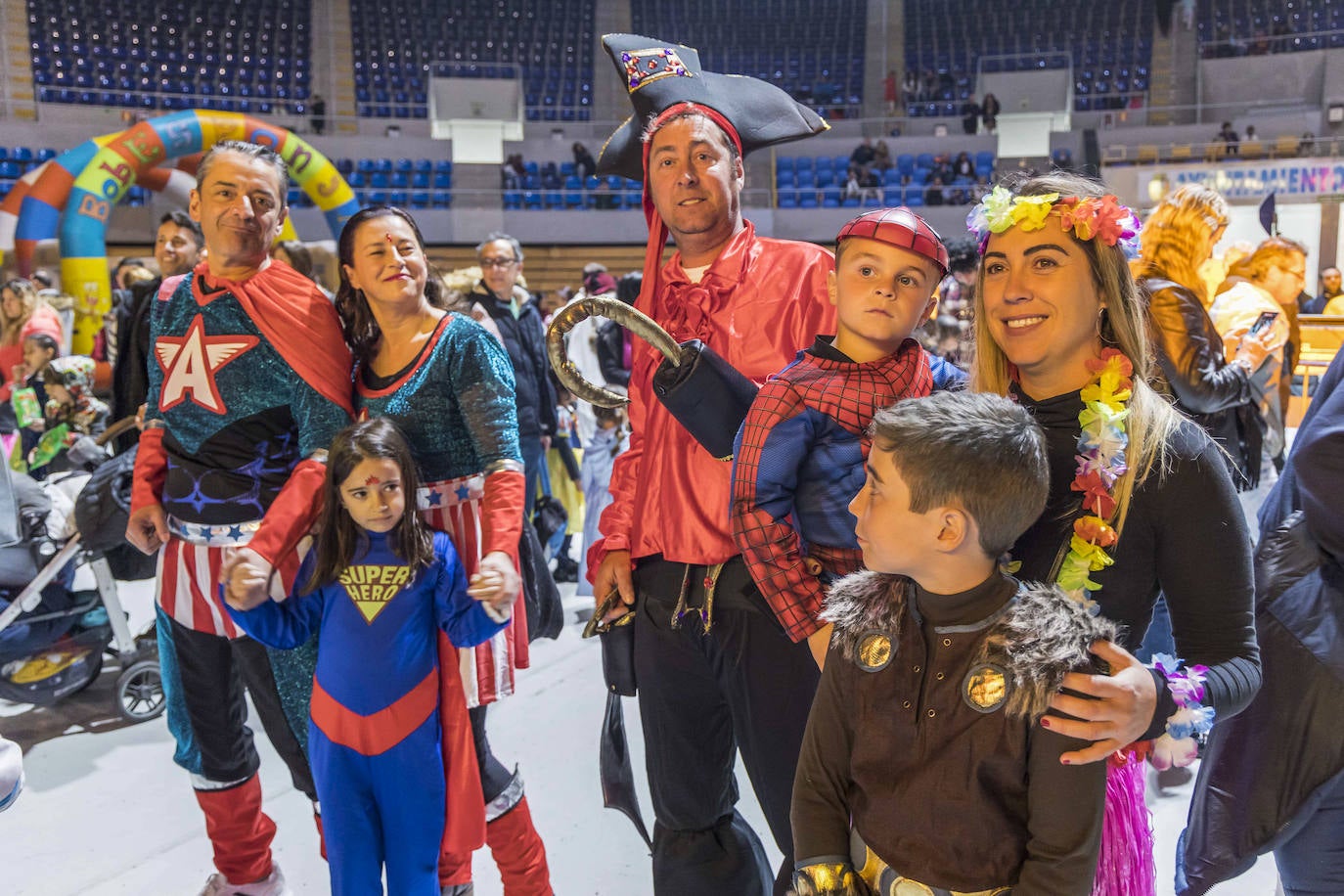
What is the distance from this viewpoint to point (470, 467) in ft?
6.70

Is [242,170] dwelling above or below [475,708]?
above

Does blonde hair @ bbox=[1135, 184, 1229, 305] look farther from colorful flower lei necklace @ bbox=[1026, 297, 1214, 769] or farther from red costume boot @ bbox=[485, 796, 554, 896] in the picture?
red costume boot @ bbox=[485, 796, 554, 896]

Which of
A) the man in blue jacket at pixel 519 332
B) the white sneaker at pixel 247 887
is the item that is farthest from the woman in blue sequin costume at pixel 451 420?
the man in blue jacket at pixel 519 332

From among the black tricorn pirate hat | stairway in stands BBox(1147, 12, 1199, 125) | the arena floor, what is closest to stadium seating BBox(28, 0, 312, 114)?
the arena floor

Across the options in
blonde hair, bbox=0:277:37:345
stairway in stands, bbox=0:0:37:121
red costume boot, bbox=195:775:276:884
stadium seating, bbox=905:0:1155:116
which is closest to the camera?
red costume boot, bbox=195:775:276:884

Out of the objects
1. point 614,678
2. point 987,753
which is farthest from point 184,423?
point 987,753

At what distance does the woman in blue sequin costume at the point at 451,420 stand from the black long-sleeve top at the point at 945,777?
0.84 meters

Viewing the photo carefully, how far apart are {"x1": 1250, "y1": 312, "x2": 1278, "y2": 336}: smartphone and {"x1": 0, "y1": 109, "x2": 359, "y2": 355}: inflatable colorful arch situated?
8716 millimetres

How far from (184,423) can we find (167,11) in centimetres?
1754

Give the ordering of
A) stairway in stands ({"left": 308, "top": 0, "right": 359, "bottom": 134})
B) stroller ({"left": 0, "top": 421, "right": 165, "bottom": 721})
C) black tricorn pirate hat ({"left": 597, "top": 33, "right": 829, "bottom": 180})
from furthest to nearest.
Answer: stairway in stands ({"left": 308, "top": 0, "right": 359, "bottom": 134}), stroller ({"left": 0, "top": 421, "right": 165, "bottom": 721}), black tricorn pirate hat ({"left": 597, "top": 33, "right": 829, "bottom": 180})

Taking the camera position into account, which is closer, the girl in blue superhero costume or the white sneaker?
the girl in blue superhero costume

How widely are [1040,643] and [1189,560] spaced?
0.26m

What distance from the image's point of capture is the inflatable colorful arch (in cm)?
941

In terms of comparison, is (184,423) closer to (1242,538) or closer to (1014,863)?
(1014,863)
